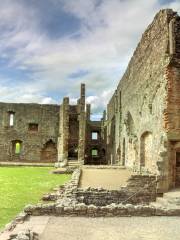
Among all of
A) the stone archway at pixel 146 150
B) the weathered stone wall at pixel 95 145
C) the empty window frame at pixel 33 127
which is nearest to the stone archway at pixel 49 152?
the empty window frame at pixel 33 127

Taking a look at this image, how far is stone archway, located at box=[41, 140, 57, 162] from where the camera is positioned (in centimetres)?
4025

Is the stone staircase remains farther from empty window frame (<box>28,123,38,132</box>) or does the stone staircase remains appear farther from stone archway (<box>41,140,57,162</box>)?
empty window frame (<box>28,123,38,132</box>)

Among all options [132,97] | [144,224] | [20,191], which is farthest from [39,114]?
[144,224]

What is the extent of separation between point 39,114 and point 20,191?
83.5ft

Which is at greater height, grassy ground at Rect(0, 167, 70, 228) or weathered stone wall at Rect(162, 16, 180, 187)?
weathered stone wall at Rect(162, 16, 180, 187)

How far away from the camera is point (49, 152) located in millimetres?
40438

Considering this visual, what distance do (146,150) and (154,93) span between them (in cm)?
331

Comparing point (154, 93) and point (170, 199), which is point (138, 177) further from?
point (154, 93)

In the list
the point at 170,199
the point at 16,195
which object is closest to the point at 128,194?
the point at 170,199

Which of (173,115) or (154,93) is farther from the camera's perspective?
(154,93)

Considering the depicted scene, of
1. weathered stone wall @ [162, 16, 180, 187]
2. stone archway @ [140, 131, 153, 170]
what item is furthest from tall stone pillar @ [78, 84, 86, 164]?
weathered stone wall @ [162, 16, 180, 187]

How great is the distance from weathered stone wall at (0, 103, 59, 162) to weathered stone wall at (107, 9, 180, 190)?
15214 mm

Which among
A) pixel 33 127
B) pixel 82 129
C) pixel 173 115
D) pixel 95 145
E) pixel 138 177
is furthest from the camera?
pixel 95 145

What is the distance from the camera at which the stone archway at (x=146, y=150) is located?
1842 centimetres
